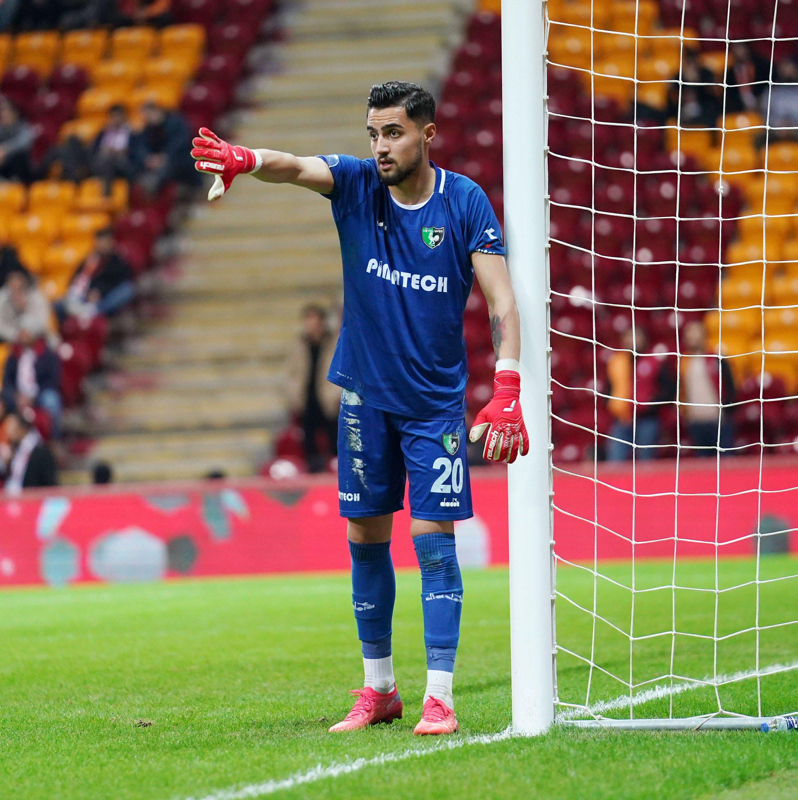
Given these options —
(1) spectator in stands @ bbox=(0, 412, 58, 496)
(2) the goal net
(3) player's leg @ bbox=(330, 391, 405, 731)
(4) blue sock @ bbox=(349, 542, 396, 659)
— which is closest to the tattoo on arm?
(3) player's leg @ bbox=(330, 391, 405, 731)

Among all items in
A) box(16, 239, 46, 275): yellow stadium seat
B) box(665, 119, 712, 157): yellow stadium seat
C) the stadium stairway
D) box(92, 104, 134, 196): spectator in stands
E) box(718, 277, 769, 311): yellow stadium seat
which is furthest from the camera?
box(92, 104, 134, 196): spectator in stands

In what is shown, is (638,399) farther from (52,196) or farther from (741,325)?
(52,196)

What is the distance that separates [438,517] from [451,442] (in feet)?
0.80

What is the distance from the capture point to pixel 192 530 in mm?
10930

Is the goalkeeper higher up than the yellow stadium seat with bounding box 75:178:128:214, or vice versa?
the yellow stadium seat with bounding box 75:178:128:214

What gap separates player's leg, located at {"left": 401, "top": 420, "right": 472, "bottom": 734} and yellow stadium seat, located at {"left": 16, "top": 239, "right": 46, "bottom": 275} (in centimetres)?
1270

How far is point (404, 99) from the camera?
4.07 m

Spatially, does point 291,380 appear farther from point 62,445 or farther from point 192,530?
point 62,445

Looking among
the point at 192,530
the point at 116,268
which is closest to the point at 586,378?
the point at 192,530

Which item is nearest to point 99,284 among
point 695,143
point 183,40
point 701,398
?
point 183,40

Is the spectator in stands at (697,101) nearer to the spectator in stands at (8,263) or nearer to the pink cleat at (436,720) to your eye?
the spectator in stands at (8,263)

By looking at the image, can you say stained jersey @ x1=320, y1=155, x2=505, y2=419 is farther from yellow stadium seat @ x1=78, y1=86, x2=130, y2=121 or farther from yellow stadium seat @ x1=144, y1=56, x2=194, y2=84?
yellow stadium seat @ x1=144, y1=56, x2=194, y2=84

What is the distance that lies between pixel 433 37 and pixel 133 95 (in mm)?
4300

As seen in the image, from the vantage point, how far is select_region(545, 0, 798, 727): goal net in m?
6.83
